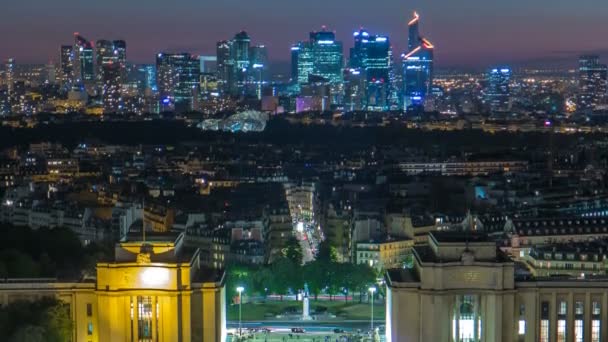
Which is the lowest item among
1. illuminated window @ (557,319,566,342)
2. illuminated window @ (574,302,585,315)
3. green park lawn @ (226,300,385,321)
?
green park lawn @ (226,300,385,321)

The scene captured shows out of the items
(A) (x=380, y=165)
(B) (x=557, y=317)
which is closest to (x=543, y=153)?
(A) (x=380, y=165)

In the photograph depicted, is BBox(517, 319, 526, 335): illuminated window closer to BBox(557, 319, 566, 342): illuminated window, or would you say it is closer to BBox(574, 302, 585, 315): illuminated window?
BBox(557, 319, 566, 342): illuminated window

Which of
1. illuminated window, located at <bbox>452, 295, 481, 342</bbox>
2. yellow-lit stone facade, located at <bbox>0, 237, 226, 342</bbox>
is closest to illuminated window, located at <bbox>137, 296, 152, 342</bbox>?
yellow-lit stone facade, located at <bbox>0, 237, 226, 342</bbox>

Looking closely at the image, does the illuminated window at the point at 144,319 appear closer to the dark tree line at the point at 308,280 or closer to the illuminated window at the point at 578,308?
the dark tree line at the point at 308,280

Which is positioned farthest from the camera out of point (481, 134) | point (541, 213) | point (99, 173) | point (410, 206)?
point (481, 134)

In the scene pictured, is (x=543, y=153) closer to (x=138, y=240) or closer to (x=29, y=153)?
(x=29, y=153)

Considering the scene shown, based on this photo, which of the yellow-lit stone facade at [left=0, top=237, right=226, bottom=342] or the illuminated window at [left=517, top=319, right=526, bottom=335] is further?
the illuminated window at [left=517, top=319, right=526, bottom=335]
